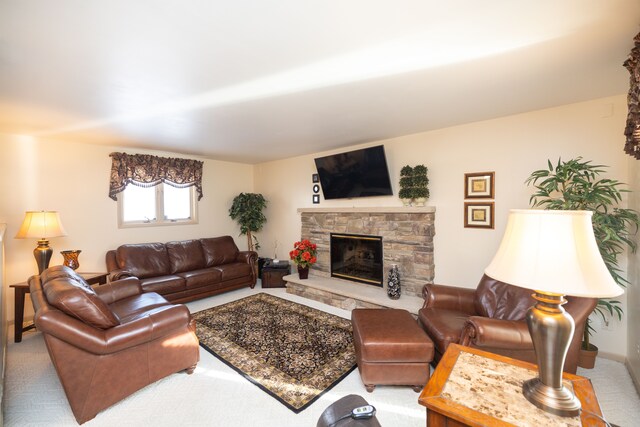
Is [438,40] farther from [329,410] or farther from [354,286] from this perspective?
[354,286]

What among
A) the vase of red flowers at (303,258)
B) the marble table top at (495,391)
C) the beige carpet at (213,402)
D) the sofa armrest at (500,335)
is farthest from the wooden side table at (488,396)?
the vase of red flowers at (303,258)

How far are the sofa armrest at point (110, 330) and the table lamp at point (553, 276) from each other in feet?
7.41

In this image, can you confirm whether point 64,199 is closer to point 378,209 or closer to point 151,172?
point 151,172

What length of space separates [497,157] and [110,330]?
3.87 m

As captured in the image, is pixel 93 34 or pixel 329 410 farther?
pixel 93 34

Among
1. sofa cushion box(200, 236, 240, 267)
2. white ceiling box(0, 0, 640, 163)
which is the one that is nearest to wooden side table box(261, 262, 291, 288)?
sofa cushion box(200, 236, 240, 267)

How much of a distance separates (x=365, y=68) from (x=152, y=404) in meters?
2.84

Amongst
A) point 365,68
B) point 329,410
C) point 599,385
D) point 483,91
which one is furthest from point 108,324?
point 599,385

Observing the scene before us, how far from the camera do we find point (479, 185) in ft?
10.1

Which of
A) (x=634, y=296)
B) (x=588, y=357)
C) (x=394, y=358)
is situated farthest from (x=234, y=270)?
(x=634, y=296)

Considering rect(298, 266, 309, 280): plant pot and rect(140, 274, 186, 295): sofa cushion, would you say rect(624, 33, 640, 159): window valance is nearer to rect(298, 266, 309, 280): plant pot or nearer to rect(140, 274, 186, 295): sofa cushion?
rect(298, 266, 309, 280): plant pot

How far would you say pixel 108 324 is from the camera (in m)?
1.86

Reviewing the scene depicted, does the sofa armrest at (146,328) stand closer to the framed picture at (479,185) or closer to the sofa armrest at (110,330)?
the sofa armrest at (110,330)

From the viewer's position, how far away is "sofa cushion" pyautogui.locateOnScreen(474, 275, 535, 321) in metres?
2.24
